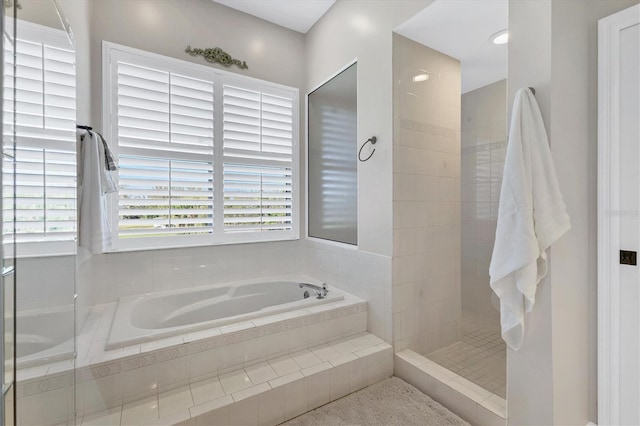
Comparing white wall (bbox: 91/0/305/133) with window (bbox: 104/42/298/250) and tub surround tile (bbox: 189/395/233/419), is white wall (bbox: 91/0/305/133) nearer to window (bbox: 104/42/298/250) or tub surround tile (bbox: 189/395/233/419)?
window (bbox: 104/42/298/250)

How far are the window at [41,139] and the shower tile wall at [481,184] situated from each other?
3360mm

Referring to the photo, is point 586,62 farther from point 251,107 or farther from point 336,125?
point 251,107

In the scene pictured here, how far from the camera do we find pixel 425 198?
2.29 metres

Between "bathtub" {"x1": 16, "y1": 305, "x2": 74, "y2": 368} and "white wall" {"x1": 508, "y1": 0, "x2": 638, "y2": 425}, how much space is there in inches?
79.9

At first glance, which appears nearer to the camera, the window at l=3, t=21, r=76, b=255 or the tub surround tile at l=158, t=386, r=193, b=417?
the window at l=3, t=21, r=76, b=255

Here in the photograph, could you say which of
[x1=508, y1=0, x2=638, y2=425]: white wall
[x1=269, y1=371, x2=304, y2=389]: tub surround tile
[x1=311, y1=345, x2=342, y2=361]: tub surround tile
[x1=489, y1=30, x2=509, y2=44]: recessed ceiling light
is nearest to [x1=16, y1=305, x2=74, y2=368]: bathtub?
[x1=269, y1=371, x2=304, y2=389]: tub surround tile

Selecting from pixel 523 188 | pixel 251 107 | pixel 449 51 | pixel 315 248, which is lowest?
pixel 315 248

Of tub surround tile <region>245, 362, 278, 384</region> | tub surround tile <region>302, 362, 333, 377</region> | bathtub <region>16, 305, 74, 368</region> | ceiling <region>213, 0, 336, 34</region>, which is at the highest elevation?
ceiling <region>213, 0, 336, 34</region>

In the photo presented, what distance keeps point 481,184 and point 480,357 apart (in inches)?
67.6

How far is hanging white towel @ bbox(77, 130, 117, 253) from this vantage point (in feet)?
5.72

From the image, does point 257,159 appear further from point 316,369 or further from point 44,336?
point 44,336
